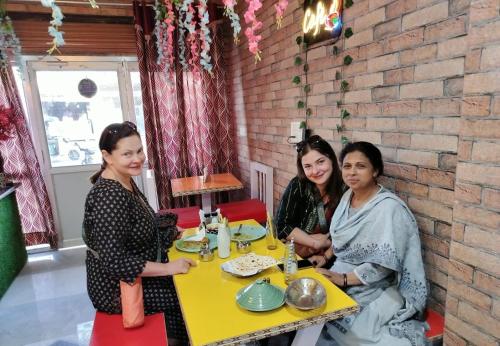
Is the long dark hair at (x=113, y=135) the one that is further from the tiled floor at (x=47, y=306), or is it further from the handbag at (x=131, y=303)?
the tiled floor at (x=47, y=306)

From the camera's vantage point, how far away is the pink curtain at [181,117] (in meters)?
3.54

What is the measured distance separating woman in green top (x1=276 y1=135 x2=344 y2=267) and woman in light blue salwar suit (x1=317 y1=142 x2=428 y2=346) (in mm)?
282

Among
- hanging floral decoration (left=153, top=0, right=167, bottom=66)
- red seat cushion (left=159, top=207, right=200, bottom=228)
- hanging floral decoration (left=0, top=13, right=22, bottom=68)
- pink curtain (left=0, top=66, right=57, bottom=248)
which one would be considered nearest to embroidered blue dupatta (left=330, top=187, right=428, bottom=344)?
red seat cushion (left=159, top=207, right=200, bottom=228)

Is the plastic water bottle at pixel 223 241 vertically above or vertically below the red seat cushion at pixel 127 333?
above

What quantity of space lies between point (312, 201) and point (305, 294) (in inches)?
34.2

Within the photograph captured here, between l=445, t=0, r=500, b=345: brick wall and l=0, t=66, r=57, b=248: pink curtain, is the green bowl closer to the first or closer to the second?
l=445, t=0, r=500, b=345: brick wall

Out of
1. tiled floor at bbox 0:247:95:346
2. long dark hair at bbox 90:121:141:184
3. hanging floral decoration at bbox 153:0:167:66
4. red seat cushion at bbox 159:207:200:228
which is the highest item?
hanging floral decoration at bbox 153:0:167:66

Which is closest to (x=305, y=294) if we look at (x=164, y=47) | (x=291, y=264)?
(x=291, y=264)

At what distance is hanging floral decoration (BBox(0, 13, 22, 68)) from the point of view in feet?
10.0

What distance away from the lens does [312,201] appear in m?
2.03

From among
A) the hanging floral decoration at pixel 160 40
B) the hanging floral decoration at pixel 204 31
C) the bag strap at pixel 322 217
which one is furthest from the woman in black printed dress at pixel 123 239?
the hanging floral decoration at pixel 160 40

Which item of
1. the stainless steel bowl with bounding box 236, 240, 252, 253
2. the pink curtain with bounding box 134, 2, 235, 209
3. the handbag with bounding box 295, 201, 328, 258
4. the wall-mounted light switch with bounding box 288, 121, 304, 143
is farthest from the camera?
the pink curtain with bounding box 134, 2, 235, 209

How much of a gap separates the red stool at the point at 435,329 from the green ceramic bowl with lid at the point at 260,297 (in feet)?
2.30

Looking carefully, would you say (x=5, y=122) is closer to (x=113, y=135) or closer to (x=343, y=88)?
(x=113, y=135)
